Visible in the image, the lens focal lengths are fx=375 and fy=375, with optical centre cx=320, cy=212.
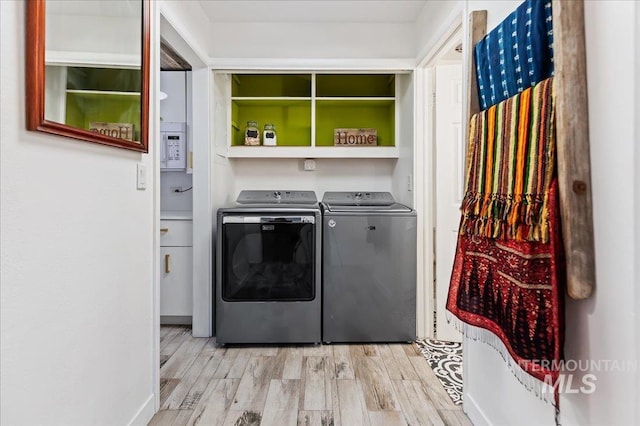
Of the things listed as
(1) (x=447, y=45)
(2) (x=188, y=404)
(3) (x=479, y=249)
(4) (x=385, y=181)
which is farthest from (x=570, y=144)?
(4) (x=385, y=181)

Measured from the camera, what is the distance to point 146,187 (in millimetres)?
1702

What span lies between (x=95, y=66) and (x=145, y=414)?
1.48 meters

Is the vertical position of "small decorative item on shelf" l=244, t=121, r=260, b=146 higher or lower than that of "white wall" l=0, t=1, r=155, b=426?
higher

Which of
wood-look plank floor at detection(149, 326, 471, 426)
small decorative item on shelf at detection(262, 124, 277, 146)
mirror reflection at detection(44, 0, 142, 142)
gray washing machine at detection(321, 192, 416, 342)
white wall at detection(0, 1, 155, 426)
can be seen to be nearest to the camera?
white wall at detection(0, 1, 155, 426)

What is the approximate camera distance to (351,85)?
3.23 metres

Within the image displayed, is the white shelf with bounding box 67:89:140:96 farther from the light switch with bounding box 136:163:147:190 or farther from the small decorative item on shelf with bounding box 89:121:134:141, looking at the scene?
the light switch with bounding box 136:163:147:190

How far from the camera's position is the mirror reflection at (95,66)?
111 centimetres

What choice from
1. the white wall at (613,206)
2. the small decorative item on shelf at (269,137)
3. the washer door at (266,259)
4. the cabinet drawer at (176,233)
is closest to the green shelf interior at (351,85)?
the small decorative item on shelf at (269,137)

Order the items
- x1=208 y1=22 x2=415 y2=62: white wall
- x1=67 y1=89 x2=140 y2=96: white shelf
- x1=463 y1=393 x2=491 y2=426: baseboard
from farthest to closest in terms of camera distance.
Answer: x1=208 y1=22 x2=415 y2=62: white wall → x1=463 y1=393 x2=491 y2=426: baseboard → x1=67 y1=89 x2=140 y2=96: white shelf

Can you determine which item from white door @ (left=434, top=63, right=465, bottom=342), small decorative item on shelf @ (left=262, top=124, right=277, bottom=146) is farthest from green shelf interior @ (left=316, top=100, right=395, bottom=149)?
white door @ (left=434, top=63, right=465, bottom=342)

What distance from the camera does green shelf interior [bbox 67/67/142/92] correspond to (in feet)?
3.96

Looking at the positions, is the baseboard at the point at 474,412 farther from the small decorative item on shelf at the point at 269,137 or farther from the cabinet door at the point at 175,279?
the small decorative item on shelf at the point at 269,137

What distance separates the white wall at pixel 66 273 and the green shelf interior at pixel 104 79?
0.64ft

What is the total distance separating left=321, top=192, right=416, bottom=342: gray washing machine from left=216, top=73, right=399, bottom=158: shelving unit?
827 mm
